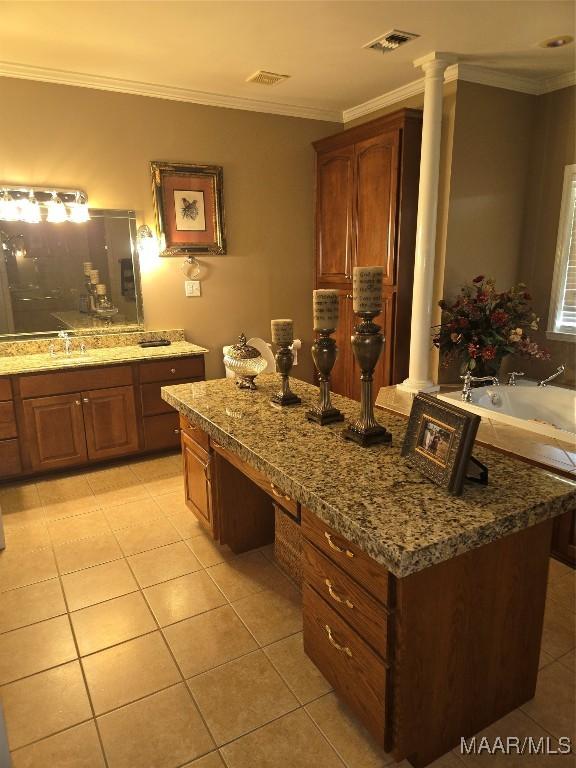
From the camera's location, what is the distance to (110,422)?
3.53 meters

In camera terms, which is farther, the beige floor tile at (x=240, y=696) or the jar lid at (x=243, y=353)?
the jar lid at (x=243, y=353)

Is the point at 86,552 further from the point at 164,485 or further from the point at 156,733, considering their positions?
the point at 156,733

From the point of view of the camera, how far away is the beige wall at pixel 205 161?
3432 millimetres

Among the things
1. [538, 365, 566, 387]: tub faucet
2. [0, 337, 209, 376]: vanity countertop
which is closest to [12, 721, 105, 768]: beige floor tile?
[0, 337, 209, 376]: vanity countertop

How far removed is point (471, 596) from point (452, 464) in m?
0.36

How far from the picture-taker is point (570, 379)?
11.8 feet

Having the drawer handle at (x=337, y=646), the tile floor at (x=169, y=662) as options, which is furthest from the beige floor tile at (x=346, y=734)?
the drawer handle at (x=337, y=646)

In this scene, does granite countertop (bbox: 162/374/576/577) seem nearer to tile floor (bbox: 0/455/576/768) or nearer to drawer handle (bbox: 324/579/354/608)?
drawer handle (bbox: 324/579/354/608)

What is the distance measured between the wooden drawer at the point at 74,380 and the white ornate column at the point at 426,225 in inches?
76.8

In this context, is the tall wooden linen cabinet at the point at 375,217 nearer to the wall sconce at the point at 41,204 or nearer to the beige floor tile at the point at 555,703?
the wall sconce at the point at 41,204

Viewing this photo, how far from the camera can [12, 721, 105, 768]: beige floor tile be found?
1.52 meters

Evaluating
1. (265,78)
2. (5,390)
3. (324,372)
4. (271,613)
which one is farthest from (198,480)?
(265,78)

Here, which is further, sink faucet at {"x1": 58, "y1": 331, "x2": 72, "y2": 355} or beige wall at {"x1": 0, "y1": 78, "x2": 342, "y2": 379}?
sink faucet at {"x1": 58, "y1": 331, "x2": 72, "y2": 355}

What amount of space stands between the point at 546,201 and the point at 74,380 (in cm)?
348
